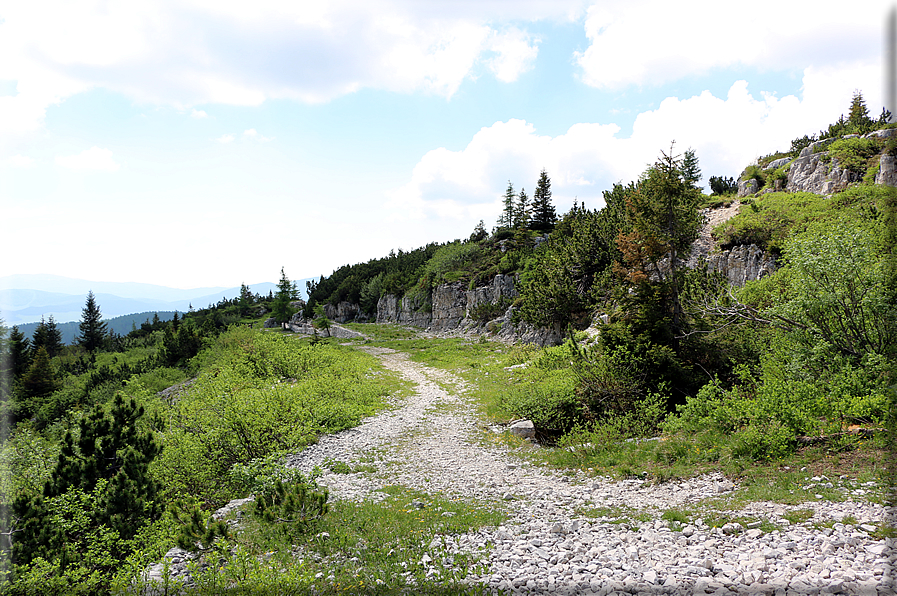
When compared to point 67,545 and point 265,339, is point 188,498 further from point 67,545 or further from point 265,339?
point 265,339

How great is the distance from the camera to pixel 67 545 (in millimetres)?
9047

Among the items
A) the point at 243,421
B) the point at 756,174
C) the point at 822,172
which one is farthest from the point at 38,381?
the point at 756,174

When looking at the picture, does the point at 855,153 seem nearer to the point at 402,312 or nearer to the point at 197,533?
the point at 197,533

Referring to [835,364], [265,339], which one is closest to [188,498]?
[835,364]

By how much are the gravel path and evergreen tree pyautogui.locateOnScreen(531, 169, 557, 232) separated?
6603 centimetres

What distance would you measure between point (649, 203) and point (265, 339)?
1352 inches

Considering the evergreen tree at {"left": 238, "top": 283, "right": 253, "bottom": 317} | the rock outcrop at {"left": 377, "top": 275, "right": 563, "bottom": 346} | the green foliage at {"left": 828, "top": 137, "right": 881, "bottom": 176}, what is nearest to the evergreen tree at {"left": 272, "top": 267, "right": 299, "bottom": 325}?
the rock outcrop at {"left": 377, "top": 275, "right": 563, "bottom": 346}

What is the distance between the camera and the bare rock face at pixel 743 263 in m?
27.7

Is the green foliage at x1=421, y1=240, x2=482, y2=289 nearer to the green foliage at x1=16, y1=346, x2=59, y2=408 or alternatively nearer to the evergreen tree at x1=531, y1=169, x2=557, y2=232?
the evergreen tree at x1=531, y1=169, x2=557, y2=232

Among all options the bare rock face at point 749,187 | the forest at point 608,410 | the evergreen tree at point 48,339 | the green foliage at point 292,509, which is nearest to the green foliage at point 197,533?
the forest at point 608,410

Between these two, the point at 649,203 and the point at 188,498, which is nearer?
the point at 188,498

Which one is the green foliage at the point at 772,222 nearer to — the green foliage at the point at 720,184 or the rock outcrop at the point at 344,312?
the green foliage at the point at 720,184

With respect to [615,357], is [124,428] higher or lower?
lower

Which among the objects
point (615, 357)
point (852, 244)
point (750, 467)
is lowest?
point (750, 467)
